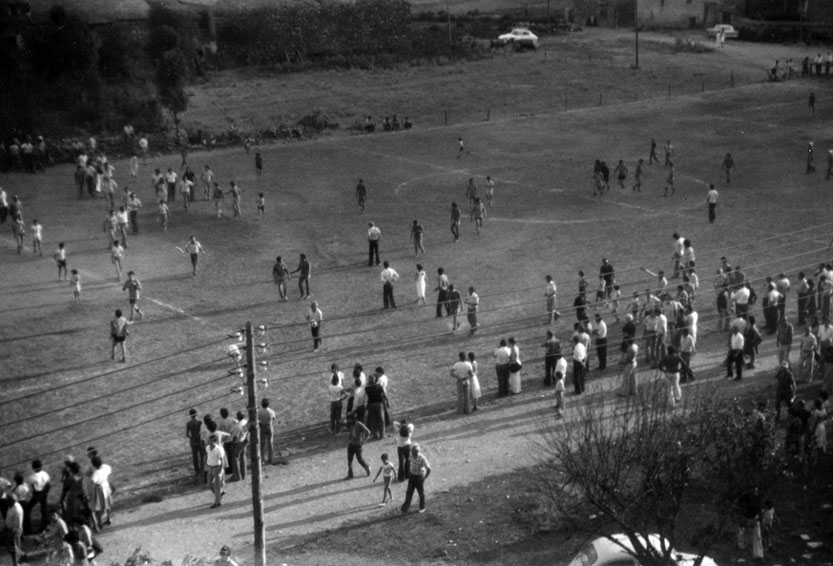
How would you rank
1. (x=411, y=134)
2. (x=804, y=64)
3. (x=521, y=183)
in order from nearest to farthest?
(x=521, y=183), (x=411, y=134), (x=804, y=64)

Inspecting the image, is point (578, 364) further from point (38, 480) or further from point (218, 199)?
point (218, 199)

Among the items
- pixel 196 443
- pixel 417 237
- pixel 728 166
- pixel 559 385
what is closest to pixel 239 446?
pixel 196 443

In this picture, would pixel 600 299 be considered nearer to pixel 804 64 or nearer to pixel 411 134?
pixel 411 134

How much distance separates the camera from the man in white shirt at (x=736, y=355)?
28.0 m

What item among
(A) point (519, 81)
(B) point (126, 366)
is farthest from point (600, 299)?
(A) point (519, 81)

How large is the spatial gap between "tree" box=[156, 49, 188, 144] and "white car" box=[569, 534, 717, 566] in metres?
46.3

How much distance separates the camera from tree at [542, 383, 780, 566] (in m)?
19.3

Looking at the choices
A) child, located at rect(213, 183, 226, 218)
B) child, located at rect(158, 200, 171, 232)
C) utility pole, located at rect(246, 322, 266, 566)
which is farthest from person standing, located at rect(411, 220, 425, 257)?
utility pole, located at rect(246, 322, 266, 566)

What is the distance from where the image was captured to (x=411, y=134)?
198 feet

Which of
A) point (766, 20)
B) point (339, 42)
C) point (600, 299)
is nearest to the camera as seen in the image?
point (600, 299)

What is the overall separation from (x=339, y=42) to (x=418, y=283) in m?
54.6

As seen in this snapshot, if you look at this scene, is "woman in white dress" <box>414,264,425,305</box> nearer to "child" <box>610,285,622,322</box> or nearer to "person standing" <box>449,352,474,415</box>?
"child" <box>610,285,622,322</box>

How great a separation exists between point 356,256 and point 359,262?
31.1 inches

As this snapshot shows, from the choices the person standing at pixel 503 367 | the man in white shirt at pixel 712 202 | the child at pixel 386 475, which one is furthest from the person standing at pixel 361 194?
the child at pixel 386 475
